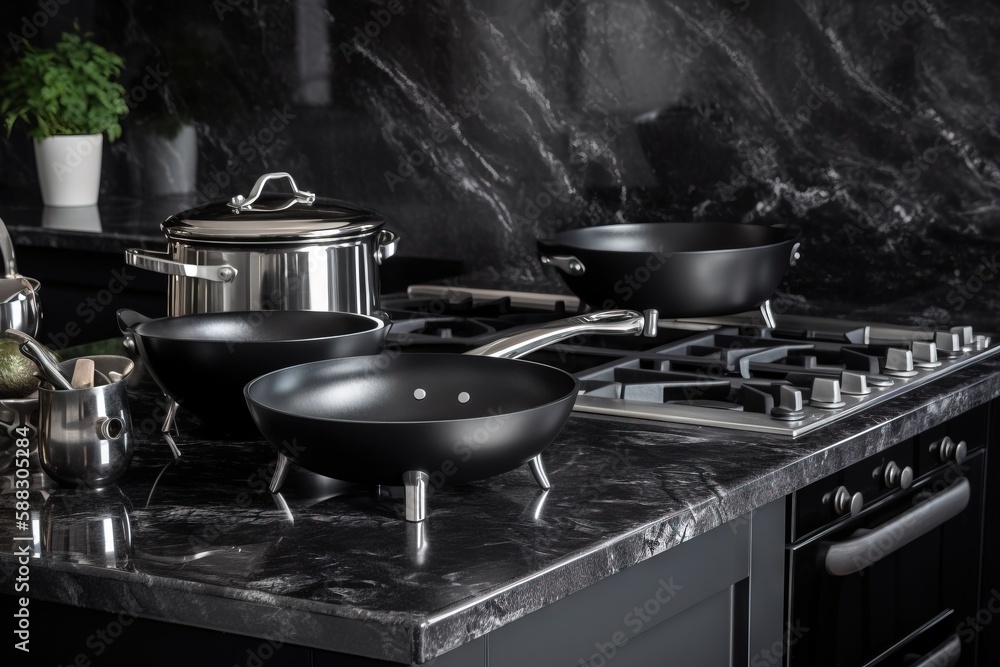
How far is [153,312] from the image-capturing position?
8.04 feet

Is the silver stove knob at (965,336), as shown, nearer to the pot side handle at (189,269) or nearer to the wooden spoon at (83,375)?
the pot side handle at (189,269)

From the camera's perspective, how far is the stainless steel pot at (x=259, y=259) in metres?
1.39

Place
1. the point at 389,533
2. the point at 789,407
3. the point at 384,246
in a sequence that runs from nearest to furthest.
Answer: the point at 389,533
the point at 789,407
the point at 384,246

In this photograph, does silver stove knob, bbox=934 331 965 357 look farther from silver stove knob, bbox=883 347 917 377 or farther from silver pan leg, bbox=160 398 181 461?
silver pan leg, bbox=160 398 181 461

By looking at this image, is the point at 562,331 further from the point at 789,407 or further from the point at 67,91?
the point at 67,91

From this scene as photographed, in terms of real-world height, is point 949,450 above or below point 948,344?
below

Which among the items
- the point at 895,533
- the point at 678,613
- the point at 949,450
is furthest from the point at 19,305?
the point at 949,450

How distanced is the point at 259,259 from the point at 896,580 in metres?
0.84

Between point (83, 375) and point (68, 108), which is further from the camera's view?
point (68, 108)

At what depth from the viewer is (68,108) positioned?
289cm

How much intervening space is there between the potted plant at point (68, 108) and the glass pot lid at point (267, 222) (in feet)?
5.23

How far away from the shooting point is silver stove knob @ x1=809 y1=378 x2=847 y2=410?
1339 mm

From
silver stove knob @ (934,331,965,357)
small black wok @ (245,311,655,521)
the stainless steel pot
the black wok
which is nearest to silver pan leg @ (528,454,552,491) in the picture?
small black wok @ (245,311,655,521)

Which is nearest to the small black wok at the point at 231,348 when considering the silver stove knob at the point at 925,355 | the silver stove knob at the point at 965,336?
the silver stove knob at the point at 925,355
